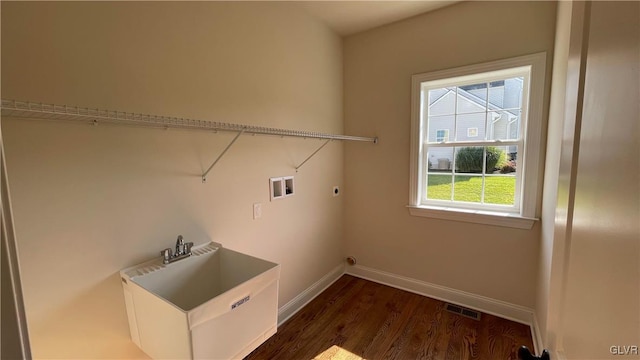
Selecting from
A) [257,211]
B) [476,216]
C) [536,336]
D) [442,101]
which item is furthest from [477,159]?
[257,211]

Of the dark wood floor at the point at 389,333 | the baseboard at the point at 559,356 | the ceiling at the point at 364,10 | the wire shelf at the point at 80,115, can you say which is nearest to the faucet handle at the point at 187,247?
the wire shelf at the point at 80,115

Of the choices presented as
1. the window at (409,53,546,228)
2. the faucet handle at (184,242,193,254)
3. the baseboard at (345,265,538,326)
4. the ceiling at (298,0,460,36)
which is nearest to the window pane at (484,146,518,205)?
the window at (409,53,546,228)

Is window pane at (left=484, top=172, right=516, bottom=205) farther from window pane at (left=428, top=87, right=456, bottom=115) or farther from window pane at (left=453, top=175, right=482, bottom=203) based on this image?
window pane at (left=428, top=87, right=456, bottom=115)

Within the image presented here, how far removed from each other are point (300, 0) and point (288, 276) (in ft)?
7.52

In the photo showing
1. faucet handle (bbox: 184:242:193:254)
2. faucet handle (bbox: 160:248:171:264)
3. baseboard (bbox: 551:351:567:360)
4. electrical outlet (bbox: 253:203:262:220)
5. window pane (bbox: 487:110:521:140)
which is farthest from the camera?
window pane (bbox: 487:110:521:140)

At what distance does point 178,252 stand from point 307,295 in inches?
55.8

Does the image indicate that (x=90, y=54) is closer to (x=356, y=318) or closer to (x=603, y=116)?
(x=603, y=116)

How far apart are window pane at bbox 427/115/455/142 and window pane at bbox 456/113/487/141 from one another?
2.5 inches

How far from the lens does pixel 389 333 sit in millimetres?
2059

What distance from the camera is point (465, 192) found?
242cm

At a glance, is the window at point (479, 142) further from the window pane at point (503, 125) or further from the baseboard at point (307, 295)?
the baseboard at point (307, 295)

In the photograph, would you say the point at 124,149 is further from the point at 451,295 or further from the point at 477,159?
the point at 451,295

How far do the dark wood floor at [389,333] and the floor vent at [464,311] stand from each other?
5 centimetres

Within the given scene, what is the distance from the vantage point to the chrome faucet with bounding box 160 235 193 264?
1340 mm
